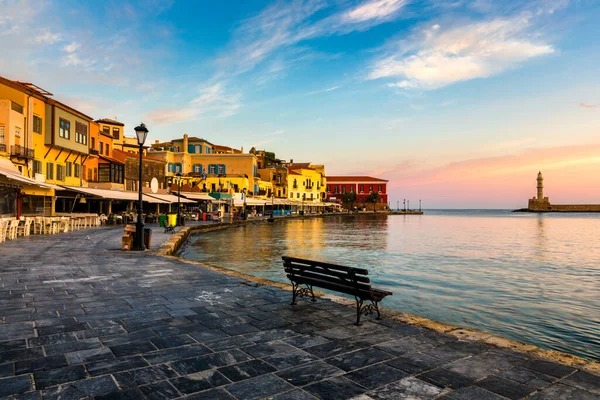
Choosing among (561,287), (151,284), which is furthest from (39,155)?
(561,287)

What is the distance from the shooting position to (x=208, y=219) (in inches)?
1667

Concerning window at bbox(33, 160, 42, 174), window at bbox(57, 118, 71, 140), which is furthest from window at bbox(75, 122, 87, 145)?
window at bbox(33, 160, 42, 174)

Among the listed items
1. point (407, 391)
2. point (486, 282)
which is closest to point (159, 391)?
point (407, 391)

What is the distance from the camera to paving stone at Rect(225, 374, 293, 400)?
325 cm

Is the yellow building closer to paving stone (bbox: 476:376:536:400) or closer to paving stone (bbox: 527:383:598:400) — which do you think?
paving stone (bbox: 476:376:536:400)

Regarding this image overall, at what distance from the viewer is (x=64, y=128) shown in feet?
95.9

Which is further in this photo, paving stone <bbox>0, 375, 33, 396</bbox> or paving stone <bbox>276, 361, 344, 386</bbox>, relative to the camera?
paving stone <bbox>276, 361, 344, 386</bbox>

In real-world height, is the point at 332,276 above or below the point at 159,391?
above

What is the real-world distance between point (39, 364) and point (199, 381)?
5.25 ft

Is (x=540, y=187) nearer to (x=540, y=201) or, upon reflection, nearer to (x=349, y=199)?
(x=540, y=201)

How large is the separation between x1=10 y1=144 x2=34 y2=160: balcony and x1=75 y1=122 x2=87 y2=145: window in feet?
20.5

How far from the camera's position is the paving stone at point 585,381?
135 inches

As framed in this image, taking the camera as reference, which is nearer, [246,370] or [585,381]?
[585,381]

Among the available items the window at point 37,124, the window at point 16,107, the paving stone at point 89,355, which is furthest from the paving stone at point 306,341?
the window at point 37,124
